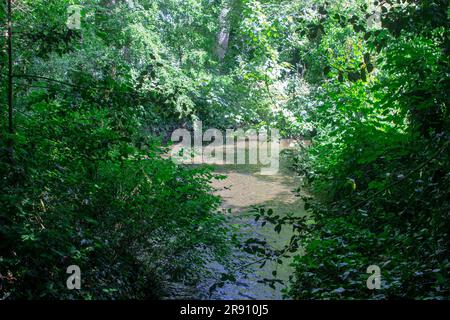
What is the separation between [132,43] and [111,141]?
442 inches

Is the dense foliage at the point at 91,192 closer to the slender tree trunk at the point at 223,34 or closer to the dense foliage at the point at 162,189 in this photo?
the dense foliage at the point at 162,189

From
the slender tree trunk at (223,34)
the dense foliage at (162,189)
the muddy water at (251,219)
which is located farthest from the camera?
the slender tree trunk at (223,34)

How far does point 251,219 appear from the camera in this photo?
1154 centimetres

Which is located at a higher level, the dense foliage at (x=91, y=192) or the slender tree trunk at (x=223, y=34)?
the slender tree trunk at (x=223, y=34)

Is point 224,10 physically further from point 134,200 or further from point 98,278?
point 98,278

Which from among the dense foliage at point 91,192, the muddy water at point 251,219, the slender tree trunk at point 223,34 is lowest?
the muddy water at point 251,219

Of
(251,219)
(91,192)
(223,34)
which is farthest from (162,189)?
(223,34)

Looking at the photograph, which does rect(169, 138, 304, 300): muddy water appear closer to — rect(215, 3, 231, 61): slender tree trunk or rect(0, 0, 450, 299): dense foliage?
rect(0, 0, 450, 299): dense foliage

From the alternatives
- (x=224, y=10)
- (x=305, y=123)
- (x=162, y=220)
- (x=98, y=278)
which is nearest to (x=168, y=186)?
(x=162, y=220)

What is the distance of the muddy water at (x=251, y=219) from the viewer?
275 inches

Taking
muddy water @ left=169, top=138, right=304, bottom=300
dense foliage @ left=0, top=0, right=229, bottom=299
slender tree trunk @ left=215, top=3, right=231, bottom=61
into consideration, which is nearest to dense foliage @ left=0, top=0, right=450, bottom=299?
dense foliage @ left=0, top=0, right=229, bottom=299

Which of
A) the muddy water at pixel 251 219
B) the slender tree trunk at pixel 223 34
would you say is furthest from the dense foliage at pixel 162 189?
the slender tree trunk at pixel 223 34
